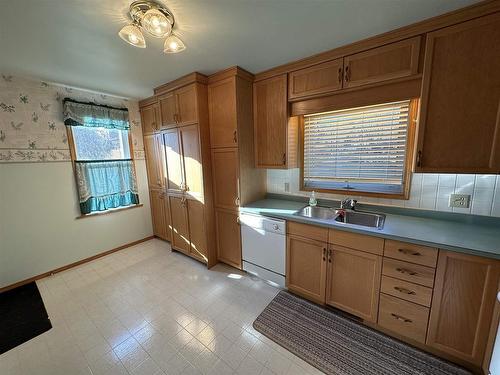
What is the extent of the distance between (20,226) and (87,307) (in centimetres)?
128

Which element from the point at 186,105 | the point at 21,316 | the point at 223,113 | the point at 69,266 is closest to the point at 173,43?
the point at 223,113

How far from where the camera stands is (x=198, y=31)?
1452 millimetres

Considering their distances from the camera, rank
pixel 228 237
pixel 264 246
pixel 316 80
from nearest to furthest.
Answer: pixel 316 80
pixel 264 246
pixel 228 237

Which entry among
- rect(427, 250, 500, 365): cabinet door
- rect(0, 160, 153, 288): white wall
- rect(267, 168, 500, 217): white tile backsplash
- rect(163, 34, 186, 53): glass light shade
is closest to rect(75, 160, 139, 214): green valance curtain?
rect(0, 160, 153, 288): white wall

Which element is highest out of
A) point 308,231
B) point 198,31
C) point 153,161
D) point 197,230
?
point 198,31

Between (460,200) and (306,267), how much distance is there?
53.5 inches

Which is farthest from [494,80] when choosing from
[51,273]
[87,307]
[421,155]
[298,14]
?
[51,273]

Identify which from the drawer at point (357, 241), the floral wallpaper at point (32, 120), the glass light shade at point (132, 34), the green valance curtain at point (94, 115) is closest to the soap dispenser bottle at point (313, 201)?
the drawer at point (357, 241)

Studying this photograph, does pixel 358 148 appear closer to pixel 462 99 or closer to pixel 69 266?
pixel 462 99

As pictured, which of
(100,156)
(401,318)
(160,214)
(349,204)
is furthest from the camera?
(160,214)

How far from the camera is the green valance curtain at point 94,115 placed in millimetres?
2484

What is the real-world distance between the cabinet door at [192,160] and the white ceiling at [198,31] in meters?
0.66

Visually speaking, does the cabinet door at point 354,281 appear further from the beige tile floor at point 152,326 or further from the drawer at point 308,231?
the beige tile floor at point 152,326

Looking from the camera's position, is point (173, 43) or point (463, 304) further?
point (173, 43)
